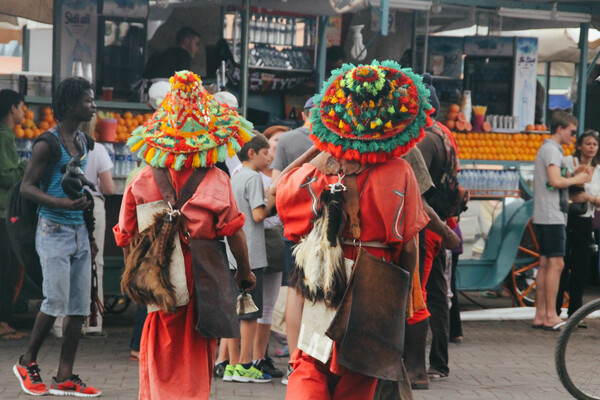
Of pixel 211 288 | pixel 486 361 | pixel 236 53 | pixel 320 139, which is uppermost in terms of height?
pixel 236 53

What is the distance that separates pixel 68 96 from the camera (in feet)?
20.2

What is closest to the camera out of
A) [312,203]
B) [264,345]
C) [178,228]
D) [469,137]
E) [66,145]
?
[312,203]

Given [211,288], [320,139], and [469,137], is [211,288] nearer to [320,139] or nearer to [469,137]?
[320,139]

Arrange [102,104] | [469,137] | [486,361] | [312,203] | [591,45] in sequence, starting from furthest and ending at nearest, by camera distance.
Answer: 1. [591,45]
2. [469,137]
3. [102,104]
4. [486,361]
5. [312,203]

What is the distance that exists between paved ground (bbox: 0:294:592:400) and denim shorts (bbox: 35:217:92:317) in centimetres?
61

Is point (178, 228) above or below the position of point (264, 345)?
above

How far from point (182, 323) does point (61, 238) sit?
Answer: 179 cm

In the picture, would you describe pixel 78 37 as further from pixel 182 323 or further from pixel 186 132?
pixel 182 323

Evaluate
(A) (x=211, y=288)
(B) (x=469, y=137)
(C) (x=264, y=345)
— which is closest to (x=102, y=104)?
(C) (x=264, y=345)

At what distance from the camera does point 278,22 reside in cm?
1066

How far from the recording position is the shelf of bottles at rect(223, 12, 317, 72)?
10523 millimetres

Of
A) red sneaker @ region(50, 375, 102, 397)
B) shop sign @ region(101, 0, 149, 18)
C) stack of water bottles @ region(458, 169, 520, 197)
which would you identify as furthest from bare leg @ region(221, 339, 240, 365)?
shop sign @ region(101, 0, 149, 18)

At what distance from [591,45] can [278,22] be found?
3.92 metres

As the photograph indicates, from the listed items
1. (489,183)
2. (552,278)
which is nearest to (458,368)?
(552,278)
